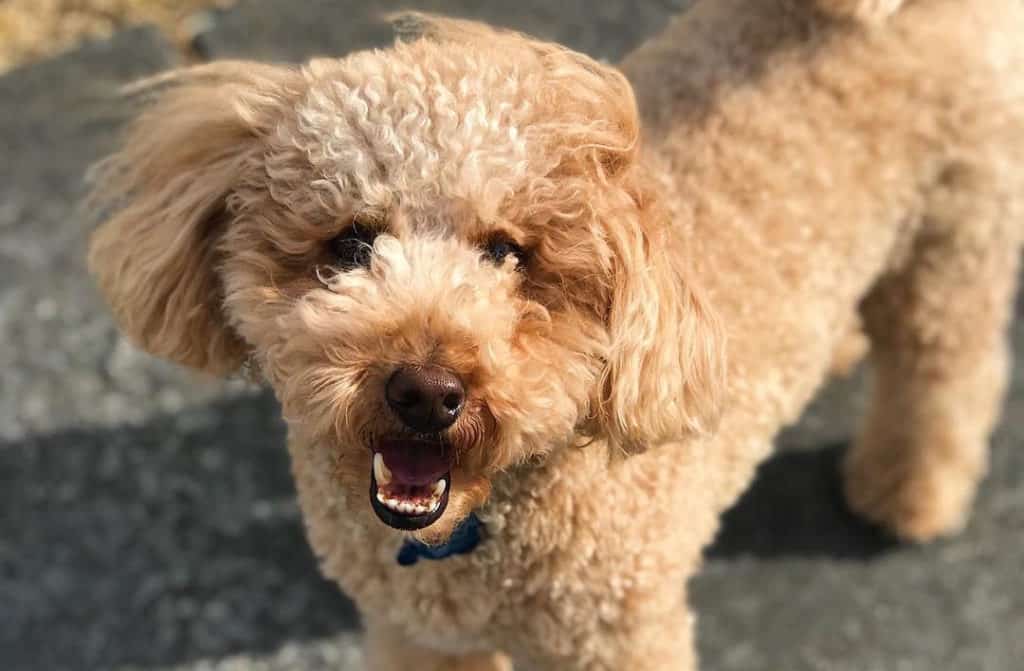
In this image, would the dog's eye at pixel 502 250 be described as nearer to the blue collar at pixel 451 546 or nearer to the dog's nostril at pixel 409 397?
the dog's nostril at pixel 409 397

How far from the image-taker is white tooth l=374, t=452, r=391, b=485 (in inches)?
65.1

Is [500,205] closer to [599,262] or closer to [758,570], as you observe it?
[599,262]

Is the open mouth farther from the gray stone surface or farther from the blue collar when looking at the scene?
the gray stone surface

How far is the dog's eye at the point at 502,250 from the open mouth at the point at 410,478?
0.30 metres

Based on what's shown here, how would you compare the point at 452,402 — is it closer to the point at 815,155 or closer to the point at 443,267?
the point at 443,267

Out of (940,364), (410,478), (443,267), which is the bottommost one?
(940,364)

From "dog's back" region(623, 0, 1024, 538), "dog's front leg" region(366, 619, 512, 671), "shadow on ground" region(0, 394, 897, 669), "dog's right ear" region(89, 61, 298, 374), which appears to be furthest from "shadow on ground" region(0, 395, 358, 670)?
"dog's back" region(623, 0, 1024, 538)

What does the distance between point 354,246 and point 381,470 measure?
1.13 feet

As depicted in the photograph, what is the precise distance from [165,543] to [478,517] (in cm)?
134

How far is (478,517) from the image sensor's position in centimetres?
192

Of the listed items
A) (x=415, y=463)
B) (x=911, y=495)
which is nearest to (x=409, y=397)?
(x=415, y=463)

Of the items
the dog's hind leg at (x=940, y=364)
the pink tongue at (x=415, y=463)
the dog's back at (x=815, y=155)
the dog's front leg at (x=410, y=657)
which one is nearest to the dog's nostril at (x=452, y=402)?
the pink tongue at (x=415, y=463)

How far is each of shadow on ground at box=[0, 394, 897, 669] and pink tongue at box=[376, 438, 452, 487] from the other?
4.27 feet

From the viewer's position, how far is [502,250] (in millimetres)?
1730
